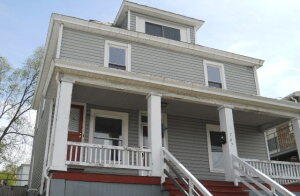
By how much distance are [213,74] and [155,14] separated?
140 inches

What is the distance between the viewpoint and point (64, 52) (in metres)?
10.9

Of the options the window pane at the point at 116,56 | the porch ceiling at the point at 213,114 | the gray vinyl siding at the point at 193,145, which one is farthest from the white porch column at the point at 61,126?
the gray vinyl siding at the point at 193,145

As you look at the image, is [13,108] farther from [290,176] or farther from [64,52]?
[290,176]

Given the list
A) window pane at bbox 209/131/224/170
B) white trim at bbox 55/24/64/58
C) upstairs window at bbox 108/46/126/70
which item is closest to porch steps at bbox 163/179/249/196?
window pane at bbox 209/131/224/170

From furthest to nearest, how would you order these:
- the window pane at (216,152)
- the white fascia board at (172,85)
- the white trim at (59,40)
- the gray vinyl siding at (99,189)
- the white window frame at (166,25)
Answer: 1. the white window frame at (166,25)
2. the window pane at (216,152)
3. the white trim at (59,40)
4. the white fascia board at (172,85)
5. the gray vinyl siding at (99,189)

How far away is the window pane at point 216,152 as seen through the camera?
483 inches

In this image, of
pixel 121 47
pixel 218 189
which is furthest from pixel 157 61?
pixel 218 189

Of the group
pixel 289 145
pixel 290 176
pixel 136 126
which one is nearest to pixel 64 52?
pixel 136 126

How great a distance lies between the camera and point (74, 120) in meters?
10.7

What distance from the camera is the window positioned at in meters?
13.9

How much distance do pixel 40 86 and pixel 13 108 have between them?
11790 mm

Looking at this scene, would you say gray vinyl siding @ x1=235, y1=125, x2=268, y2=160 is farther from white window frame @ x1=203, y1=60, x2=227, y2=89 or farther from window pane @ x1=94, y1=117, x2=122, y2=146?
window pane @ x1=94, y1=117, x2=122, y2=146

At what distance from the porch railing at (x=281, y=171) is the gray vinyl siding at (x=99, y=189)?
3870mm

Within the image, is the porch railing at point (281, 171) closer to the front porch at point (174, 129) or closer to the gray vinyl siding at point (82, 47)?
the front porch at point (174, 129)
